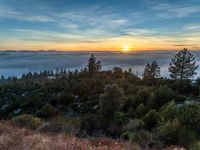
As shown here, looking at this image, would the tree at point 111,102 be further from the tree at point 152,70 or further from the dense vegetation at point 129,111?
the tree at point 152,70

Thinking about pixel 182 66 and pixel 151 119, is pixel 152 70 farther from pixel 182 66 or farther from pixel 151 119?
pixel 151 119

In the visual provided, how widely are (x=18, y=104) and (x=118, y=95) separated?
1111 inches

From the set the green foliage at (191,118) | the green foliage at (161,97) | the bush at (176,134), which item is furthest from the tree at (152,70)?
the bush at (176,134)

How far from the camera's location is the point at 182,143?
11.2 metres

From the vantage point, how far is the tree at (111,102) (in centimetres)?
2911

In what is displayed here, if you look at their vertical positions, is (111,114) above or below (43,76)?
above

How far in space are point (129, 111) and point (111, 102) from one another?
3.12 metres

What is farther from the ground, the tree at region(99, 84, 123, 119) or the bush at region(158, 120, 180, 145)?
the bush at region(158, 120, 180, 145)

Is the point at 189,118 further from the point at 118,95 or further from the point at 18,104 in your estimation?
the point at 18,104

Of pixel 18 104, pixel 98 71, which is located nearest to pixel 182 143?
pixel 18 104

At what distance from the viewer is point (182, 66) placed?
6016 centimetres

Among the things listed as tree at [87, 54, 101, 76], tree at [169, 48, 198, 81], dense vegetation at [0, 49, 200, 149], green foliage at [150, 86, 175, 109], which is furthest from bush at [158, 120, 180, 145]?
tree at [87, 54, 101, 76]

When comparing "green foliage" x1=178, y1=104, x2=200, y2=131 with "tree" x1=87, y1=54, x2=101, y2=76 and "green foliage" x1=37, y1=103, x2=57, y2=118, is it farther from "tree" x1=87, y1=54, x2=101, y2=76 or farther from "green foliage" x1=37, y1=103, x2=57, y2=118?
"tree" x1=87, y1=54, x2=101, y2=76

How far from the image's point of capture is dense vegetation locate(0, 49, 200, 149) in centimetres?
1196
